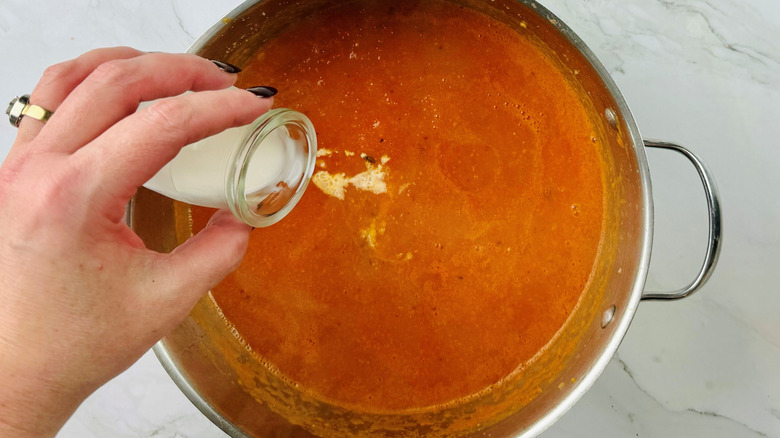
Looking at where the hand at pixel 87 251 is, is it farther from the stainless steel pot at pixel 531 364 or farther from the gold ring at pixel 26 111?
the stainless steel pot at pixel 531 364

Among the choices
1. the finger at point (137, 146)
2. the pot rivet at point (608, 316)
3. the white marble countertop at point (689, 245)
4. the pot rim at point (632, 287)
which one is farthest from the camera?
the white marble countertop at point (689, 245)

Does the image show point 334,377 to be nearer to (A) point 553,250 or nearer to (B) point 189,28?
(A) point 553,250

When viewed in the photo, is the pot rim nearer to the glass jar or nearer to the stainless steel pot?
the stainless steel pot

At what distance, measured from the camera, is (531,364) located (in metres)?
1.21

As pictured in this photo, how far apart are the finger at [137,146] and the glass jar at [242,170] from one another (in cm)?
9

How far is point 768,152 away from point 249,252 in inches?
42.6

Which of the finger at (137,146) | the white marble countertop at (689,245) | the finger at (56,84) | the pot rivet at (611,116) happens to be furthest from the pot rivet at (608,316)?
the finger at (56,84)

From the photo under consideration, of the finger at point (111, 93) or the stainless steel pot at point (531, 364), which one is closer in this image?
the finger at point (111, 93)

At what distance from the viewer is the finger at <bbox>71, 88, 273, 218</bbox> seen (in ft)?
2.12

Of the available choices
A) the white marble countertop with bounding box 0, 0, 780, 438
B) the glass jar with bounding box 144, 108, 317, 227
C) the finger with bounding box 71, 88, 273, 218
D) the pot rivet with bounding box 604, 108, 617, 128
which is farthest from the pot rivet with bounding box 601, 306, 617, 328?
the finger with bounding box 71, 88, 273, 218

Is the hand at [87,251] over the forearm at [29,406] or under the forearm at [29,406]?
over

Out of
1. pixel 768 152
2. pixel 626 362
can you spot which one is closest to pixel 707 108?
pixel 768 152

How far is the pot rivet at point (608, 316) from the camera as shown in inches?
43.0

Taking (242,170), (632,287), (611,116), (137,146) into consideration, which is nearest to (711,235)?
(632,287)
